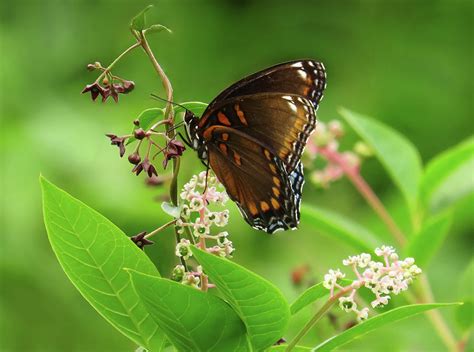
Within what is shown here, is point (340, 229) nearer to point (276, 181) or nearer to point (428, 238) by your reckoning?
point (428, 238)

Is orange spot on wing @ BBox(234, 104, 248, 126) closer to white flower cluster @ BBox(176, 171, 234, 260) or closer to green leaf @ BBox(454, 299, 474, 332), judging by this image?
white flower cluster @ BBox(176, 171, 234, 260)

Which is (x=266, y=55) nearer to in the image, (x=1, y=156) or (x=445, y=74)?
(x=445, y=74)

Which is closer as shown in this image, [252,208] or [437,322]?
[252,208]

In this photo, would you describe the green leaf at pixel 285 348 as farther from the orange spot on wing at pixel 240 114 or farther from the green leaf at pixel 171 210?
the orange spot on wing at pixel 240 114

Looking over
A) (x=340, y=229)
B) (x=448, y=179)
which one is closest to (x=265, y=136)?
(x=340, y=229)

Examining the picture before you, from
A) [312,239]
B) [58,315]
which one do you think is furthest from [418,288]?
[312,239]
